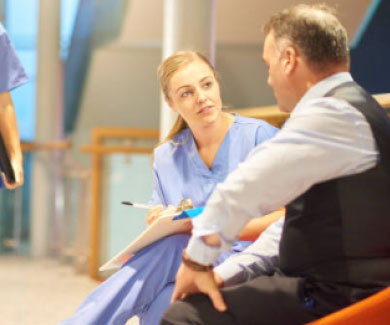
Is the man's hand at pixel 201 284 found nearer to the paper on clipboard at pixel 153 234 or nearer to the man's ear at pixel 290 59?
the paper on clipboard at pixel 153 234

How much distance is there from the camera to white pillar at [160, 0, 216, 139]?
10.7ft

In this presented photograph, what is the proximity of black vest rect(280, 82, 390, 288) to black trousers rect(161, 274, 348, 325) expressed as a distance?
0.11 ft

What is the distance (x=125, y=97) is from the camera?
5.44m

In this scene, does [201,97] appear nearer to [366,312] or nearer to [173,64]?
[173,64]

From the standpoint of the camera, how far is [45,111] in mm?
6035

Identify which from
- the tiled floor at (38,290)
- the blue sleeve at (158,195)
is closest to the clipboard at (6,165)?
the blue sleeve at (158,195)

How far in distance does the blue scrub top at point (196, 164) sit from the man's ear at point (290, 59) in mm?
727

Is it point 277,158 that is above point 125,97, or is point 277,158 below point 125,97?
above

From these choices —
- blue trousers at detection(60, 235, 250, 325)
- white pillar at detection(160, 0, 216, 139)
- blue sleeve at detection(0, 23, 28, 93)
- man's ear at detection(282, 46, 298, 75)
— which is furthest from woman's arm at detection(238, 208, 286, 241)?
white pillar at detection(160, 0, 216, 139)

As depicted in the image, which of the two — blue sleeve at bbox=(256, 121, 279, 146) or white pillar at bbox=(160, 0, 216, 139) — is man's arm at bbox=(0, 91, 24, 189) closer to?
blue sleeve at bbox=(256, 121, 279, 146)

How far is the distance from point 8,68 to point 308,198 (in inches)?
53.1

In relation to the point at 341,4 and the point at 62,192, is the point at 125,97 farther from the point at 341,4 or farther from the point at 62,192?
the point at 341,4

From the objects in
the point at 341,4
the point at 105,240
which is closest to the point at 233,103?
the point at 341,4

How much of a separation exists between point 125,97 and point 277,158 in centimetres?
442
